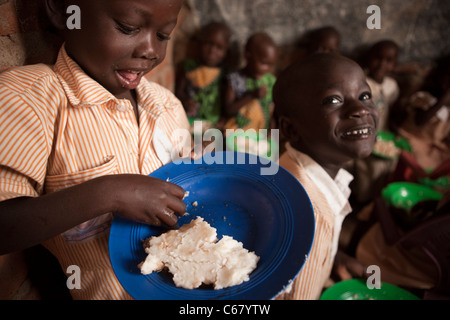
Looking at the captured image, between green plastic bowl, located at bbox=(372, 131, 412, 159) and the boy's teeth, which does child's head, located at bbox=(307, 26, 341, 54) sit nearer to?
green plastic bowl, located at bbox=(372, 131, 412, 159)

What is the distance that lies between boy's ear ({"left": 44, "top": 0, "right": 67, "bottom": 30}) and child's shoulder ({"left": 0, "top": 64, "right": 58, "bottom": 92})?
134 mm

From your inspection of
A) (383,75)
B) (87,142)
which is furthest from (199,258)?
(383,75)

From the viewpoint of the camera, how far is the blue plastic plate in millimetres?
759

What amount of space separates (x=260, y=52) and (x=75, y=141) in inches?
87.3

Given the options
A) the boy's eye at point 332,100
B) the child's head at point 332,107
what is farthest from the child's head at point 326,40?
the boy's eye at point 332,100

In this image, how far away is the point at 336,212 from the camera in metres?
1.31

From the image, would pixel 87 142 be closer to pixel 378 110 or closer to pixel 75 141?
pixel 75 141

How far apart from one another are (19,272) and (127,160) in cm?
64

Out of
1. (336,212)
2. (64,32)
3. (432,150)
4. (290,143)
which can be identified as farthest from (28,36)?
(432,150)

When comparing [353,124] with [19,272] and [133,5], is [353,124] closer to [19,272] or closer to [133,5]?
[133,5]

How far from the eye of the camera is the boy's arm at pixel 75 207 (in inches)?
26.6

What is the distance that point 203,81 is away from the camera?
112 inches

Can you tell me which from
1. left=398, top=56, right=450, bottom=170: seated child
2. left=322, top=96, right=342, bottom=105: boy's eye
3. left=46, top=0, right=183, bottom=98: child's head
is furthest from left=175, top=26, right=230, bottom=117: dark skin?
left=398, top=56, right=450, bottom=170: seated child

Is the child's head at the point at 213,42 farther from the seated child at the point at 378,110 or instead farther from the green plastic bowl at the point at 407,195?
the green plastic bowl at the point at 407,195
